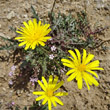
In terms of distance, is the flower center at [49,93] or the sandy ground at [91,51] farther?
the sandy ground at [91,51]

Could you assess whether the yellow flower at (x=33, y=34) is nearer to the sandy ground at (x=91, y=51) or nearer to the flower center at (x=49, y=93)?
the sandy ground at (x=91, y=51)

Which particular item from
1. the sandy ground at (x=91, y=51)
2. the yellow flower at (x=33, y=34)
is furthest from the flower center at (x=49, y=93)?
the yellow flower at (x=33, y=34)

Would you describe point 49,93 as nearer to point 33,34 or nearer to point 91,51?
point 33,34

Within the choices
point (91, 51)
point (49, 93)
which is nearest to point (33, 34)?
point (49, 93)

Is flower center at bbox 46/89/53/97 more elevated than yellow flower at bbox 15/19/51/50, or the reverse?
yellow flower at bbox 15/19/51/50

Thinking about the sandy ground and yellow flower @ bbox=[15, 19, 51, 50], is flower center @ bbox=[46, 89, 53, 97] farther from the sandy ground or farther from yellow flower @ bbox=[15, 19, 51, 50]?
yellow flower @ bbox=[15, 19, 51, 50]

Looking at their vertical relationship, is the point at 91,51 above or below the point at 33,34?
below

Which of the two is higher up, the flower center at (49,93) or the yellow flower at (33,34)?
the yellow flower at (33,34)

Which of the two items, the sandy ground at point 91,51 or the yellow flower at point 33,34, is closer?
the yellow flower at point 33,34

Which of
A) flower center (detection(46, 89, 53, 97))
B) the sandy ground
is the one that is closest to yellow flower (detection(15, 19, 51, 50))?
the sandy ground
